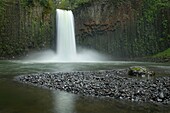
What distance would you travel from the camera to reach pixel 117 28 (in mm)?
72625

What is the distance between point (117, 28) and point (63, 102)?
2410 inches

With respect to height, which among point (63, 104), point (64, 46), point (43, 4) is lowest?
point (63, 104)

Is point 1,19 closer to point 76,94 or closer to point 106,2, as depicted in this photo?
point 106,2

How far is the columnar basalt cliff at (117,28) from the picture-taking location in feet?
230

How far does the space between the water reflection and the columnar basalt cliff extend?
5684cm

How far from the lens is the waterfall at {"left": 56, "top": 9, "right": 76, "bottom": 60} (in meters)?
68.1

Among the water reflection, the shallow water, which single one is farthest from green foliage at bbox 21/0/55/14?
the water reflection

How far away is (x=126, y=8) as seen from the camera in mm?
73938

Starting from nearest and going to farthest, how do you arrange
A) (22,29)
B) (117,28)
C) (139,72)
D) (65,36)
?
(139,72)
(65,36)
(22,29)
(117,28)

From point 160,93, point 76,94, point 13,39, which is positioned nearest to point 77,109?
point 76,94

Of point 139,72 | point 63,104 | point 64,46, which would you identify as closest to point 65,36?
point 64,46

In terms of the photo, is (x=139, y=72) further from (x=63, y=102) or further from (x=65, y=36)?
(x=65, y=36)

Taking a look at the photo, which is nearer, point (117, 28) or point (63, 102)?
point (63, 102)

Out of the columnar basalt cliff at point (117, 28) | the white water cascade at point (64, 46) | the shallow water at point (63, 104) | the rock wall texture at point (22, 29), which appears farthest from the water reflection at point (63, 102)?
the columnar basalt cliff at point (117, 28)
